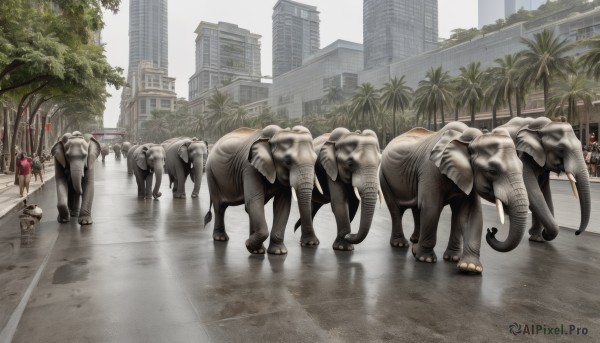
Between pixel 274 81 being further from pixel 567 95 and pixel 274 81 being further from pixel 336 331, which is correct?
pixel 336 331

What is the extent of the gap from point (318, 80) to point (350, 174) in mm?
117388

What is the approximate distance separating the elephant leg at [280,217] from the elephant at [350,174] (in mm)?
558

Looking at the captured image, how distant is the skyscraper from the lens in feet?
500

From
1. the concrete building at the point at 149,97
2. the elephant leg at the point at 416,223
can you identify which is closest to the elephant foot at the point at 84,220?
the elephant leg at the point at 416,223

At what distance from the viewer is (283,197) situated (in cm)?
688

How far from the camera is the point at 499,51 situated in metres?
73.6

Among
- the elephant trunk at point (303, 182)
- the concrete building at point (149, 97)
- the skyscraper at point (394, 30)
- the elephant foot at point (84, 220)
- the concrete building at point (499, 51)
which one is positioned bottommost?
the elephant foot at point (84, 220)

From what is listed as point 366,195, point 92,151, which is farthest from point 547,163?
point 92,151

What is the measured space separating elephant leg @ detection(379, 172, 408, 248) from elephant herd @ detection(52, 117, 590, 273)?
0.02m

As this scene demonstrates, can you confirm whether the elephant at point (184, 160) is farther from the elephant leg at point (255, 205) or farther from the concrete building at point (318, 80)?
the concrete building at point (318, 80)

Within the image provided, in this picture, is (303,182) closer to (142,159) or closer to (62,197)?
(62,197)

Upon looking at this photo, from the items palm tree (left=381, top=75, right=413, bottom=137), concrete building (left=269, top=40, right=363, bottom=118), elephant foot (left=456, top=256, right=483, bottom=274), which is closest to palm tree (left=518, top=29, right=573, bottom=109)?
palm tree (left=381, top=75, right=413, bottom=137)

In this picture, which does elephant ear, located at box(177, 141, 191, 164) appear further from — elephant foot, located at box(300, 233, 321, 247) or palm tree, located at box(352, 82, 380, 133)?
palm tree, located at box(352, 82, 380, 133)

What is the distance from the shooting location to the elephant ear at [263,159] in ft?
21.2
